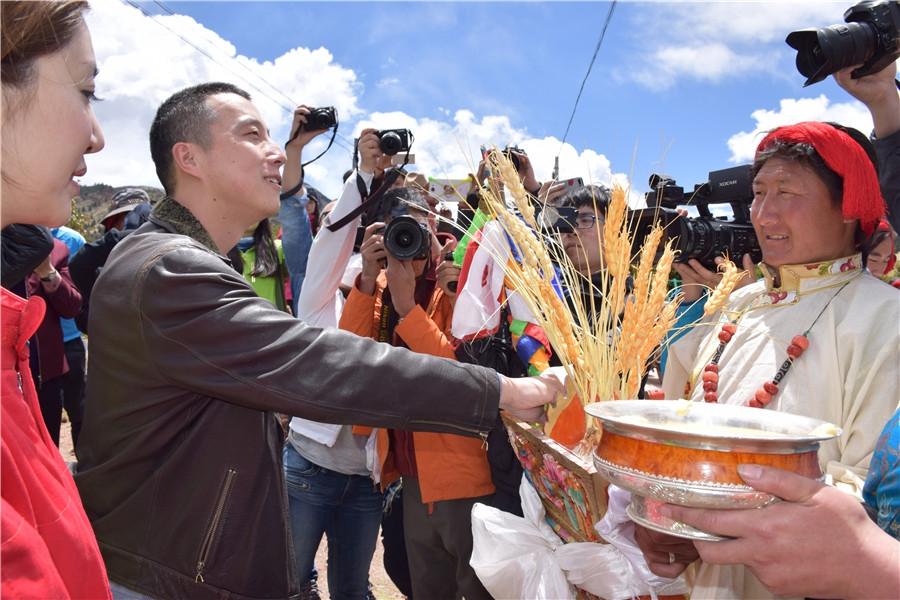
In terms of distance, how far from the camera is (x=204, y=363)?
1.33m

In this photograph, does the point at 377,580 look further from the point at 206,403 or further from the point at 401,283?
the point at 206,403

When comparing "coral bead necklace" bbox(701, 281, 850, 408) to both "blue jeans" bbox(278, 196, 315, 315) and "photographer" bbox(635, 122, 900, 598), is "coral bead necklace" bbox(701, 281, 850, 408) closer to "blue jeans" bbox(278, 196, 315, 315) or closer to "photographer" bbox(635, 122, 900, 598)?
"photographer" bbox(635, 122, 900, 598)

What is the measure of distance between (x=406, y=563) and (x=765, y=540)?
2514 millimetres

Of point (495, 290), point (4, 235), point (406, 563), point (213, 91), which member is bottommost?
point (406, 563)

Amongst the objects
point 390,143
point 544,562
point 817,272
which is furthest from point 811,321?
point 390,143

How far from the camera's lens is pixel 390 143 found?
115 inches

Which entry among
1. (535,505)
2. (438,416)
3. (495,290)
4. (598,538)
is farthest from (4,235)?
(598,538)

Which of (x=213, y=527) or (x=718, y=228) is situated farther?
(x=718, y=228)

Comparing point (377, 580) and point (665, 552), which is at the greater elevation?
point (665, 552)

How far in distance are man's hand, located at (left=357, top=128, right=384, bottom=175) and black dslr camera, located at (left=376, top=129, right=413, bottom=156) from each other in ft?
0.08

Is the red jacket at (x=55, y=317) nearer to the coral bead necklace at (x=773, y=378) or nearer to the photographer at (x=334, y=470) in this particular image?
the photographer at (x=334, y=470)

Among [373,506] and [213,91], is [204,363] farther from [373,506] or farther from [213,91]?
[373,506]

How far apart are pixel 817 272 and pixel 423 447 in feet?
4.92

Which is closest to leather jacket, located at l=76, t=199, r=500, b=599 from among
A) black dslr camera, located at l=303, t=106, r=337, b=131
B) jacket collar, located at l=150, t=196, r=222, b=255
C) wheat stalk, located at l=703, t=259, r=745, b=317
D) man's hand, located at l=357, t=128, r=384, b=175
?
jacket collar, located at l=150, t=196, r=222, b=255
